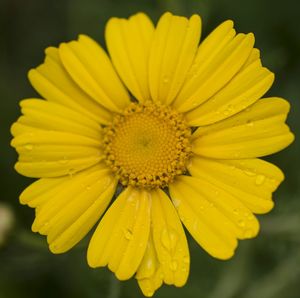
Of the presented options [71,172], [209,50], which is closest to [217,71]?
[209,50]

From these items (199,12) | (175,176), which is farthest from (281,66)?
(175,176)

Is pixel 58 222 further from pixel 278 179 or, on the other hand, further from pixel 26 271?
pixel 26 271

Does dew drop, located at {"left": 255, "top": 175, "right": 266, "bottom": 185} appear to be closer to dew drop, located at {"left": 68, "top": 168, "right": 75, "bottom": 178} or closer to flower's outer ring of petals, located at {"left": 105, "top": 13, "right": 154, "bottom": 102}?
flower's outer ring of petals, located at {"left": 105, "top": 13, "right": 154, "bottom": 102}

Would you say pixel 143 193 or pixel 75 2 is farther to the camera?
pixel 75 2

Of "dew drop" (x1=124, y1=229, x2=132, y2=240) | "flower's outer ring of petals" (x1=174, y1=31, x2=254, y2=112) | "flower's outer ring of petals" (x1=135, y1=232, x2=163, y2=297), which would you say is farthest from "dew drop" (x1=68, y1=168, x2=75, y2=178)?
"flower's outer ring of petals" (x1=174, y1=31, x2=254, y2=112)

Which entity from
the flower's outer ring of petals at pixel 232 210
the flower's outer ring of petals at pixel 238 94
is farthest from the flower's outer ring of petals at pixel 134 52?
the flower's outer ring of petals at pixel 232 210

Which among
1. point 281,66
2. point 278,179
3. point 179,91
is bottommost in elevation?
point 281,66

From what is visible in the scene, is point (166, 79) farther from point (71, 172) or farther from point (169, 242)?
point (169, 242)
